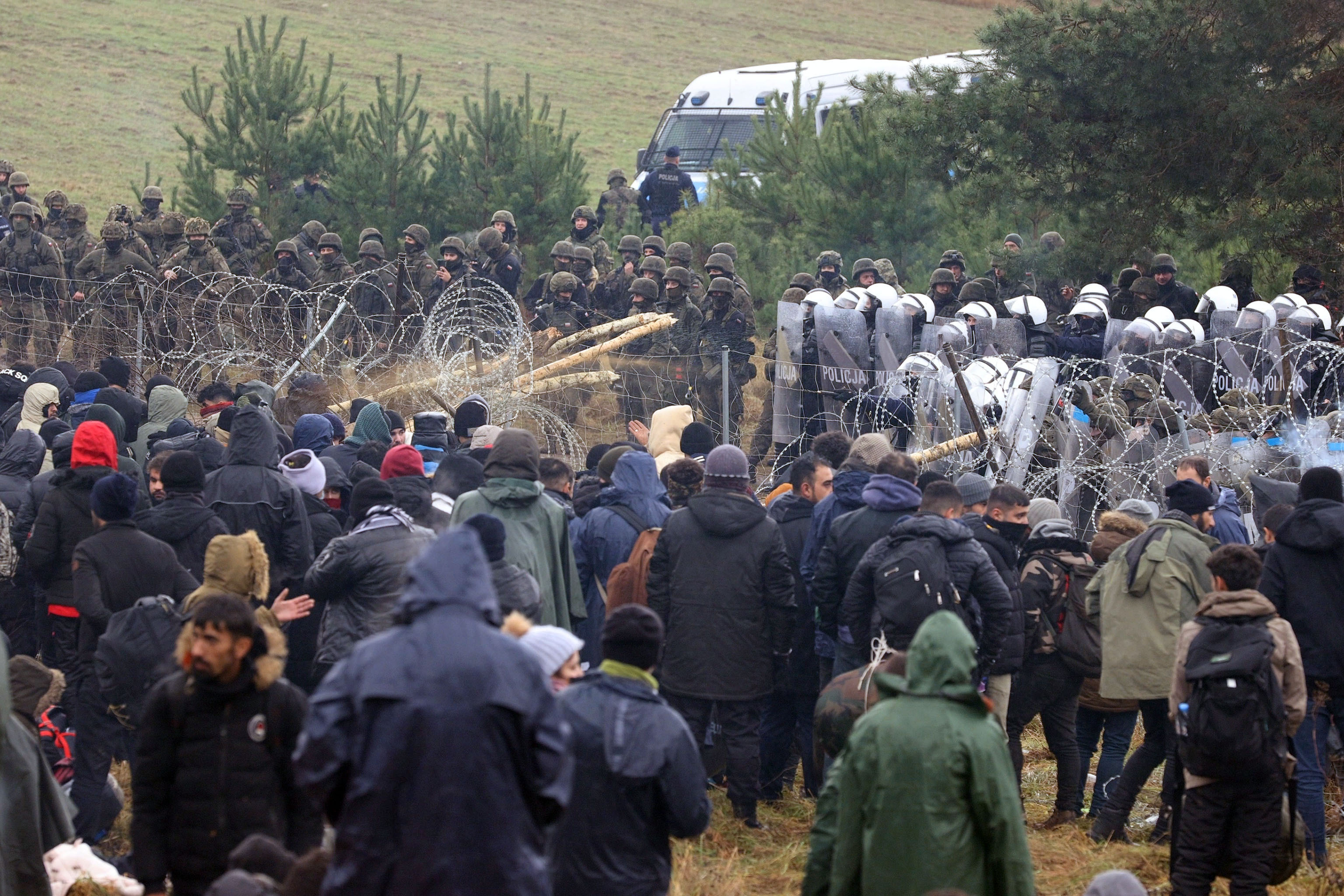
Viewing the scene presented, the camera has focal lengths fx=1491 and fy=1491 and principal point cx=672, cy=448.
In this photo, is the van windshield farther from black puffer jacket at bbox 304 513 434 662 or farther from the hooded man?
black puffer jacket at bbox 304 513 434 662

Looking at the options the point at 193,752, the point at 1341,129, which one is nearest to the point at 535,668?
the point at 193,752

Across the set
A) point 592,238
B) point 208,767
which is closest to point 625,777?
point 208,767

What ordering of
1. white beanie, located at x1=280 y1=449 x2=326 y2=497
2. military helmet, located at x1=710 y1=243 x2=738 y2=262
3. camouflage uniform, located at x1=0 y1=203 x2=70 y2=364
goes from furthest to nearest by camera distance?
military helmet, located at x1=710 y1=243 x2=738 y2=262 < camouflage uniform, located at x1=0 y1=203 x2=70 y2=364 < white beanie, located at x1=280 y1=449 x2=326 y2=497

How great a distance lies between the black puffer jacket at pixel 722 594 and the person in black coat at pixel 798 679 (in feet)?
1.36

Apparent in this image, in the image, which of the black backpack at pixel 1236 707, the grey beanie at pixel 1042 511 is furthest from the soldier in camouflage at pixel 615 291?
the black backpack at pixel 1236 707

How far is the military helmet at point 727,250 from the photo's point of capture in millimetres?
15250

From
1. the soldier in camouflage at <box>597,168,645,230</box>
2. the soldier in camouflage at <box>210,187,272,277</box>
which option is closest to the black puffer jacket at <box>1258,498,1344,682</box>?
the soldier in camouflage at <box>210,187,272,277</box>

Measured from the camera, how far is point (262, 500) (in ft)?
21.5

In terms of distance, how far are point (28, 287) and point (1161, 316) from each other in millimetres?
10733

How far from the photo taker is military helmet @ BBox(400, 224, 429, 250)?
14570mm

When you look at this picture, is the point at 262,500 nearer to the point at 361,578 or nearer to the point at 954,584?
the point at 361,578

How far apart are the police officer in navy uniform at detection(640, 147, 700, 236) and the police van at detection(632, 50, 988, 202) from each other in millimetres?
270

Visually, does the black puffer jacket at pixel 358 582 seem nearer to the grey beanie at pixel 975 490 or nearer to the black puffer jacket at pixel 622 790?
the black puffer jacket at pixel 622 790

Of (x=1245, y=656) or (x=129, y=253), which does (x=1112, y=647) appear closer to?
(x=1245, y=656)
